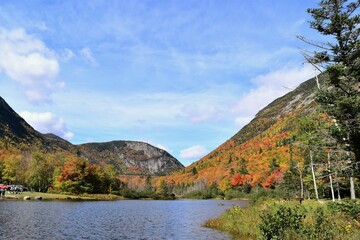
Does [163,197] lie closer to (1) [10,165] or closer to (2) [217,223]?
(1) [10,165]

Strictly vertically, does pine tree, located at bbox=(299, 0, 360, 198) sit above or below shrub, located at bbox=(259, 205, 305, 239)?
above

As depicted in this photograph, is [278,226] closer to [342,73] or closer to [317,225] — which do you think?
[317,225]

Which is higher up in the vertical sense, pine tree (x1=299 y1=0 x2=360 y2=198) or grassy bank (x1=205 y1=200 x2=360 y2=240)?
pine tree (x1=299 y1=0 x2=360 y2=198)

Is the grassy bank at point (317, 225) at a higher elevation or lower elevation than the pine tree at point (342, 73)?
lower

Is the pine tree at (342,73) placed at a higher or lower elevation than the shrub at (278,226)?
higher

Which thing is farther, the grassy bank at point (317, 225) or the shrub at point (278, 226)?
the grassy bank at point (317, 225)

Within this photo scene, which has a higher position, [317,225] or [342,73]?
[342,73]

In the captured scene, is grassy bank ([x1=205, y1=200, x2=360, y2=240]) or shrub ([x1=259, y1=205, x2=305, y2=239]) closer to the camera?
shrub ([x1=259, y1=205, x2=305, y2=239])

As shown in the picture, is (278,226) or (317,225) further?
(317,225)

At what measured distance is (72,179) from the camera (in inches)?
4887

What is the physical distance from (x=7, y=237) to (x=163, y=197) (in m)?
156

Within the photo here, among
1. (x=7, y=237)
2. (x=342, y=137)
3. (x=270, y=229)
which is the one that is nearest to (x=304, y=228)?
(x=270, y=229)

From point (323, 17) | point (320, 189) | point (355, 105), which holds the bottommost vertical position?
point (320, 189)

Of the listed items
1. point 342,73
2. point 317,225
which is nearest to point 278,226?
point 317,225
